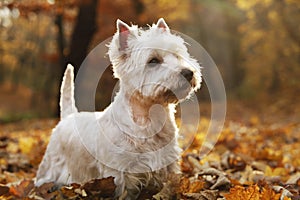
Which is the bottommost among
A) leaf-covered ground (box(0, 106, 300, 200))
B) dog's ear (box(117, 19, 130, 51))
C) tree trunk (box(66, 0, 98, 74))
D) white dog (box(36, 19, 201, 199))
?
leaf-covered ground (box(0, 106, 300, 200))

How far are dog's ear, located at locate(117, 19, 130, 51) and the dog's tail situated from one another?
1.12 m

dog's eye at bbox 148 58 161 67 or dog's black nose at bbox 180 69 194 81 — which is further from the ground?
dog's eye at bbox 148 58 161 67

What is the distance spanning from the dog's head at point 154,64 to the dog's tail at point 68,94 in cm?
101

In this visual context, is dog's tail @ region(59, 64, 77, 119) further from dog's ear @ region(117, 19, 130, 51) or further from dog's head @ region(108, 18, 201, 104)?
dog's ear @ region(117, 19, 130, 51)

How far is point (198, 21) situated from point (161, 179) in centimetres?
2250

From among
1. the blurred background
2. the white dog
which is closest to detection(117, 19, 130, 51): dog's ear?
the white dog

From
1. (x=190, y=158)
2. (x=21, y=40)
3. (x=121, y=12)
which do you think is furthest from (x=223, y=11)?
(x=190, y=158)

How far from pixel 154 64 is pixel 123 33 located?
1.09ft

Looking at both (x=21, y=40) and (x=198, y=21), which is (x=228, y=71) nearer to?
(x=198, y=21)

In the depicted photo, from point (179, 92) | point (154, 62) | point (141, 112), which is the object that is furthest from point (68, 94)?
point (179, 92)

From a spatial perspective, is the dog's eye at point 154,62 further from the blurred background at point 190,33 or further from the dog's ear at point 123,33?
the blurred background at point 190,33

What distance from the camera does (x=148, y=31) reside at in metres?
3.17

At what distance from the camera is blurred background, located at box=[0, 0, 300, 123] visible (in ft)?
41.8

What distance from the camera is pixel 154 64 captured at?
3018mm
